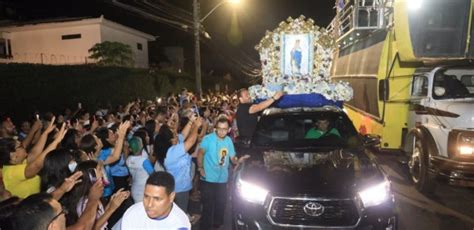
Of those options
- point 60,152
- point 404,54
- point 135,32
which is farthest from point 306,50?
point 135,32

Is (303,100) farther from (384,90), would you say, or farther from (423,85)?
(423,85)

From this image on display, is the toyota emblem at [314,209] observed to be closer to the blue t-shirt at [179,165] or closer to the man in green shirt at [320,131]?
the blue t-shirt at [179,165]

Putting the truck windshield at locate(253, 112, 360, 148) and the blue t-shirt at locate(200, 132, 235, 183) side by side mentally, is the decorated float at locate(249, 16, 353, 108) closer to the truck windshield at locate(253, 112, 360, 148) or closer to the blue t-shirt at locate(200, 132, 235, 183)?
the truck windshield at locate(253, 112, 360, 148)

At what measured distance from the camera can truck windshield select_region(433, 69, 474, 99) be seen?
7757mm

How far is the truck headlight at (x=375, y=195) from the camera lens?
4438 millimetres

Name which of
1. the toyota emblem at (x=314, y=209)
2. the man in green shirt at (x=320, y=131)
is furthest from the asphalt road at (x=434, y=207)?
the toyota emblem at (x=314, y=209)

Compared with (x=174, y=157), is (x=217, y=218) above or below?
below

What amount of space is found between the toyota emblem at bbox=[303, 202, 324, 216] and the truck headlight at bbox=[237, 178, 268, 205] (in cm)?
47

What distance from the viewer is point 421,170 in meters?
7.68

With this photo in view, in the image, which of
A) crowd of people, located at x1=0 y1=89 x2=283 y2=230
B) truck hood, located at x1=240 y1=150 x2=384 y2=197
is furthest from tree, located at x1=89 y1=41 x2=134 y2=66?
truck hood, located at x1=240 y1=150 x2=384 y2=197

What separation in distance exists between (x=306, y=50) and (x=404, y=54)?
6.77 feet

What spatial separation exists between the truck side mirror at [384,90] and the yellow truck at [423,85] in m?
0.02

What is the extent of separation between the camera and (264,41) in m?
9.65

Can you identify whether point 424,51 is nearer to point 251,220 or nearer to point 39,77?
point 251,220
